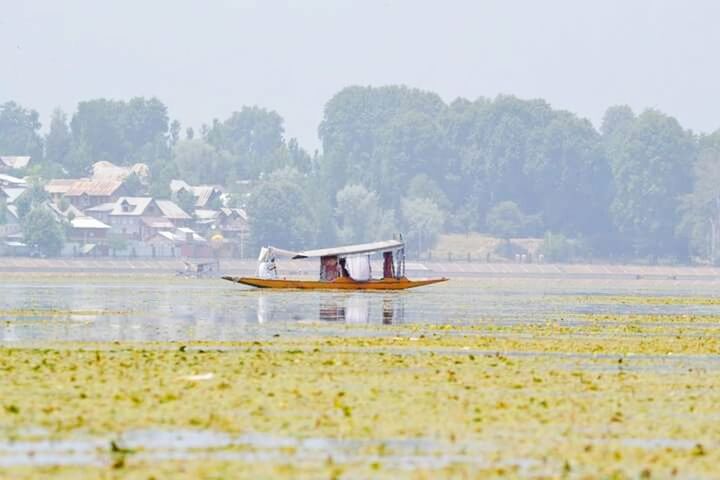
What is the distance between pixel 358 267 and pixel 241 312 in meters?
35.7

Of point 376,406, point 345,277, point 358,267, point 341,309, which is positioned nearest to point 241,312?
point 341,309

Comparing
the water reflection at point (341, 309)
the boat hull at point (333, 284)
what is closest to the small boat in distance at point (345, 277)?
the boat hull at point (333, 284)

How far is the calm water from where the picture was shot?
→ 5250cm

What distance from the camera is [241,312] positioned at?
68.2 metres

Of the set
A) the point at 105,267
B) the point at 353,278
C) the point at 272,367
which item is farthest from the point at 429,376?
the point at 105,267

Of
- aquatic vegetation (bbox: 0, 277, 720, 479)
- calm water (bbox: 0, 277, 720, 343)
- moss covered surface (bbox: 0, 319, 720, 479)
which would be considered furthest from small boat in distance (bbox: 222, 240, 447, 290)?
moss covered surface (bbox: 0, 319, 720, 479)

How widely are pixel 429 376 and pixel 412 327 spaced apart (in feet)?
67.6

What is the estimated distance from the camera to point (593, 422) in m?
29.5

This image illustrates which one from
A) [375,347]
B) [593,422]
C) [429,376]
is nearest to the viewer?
[593,422]

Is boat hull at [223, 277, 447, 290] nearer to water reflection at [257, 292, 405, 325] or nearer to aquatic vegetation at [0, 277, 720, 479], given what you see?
water reflection at [257, 292, 405, 325]

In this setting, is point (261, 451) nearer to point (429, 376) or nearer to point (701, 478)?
point (701, 478)

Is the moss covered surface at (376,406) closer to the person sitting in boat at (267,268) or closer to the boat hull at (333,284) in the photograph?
the boat hull at (333,284)

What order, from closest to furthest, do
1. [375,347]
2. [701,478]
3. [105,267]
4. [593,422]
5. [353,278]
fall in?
[701,478]
[593,422]
[375,347]
[353,278]
[105,267]

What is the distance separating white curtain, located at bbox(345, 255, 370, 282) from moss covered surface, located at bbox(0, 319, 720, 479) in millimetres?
56719
